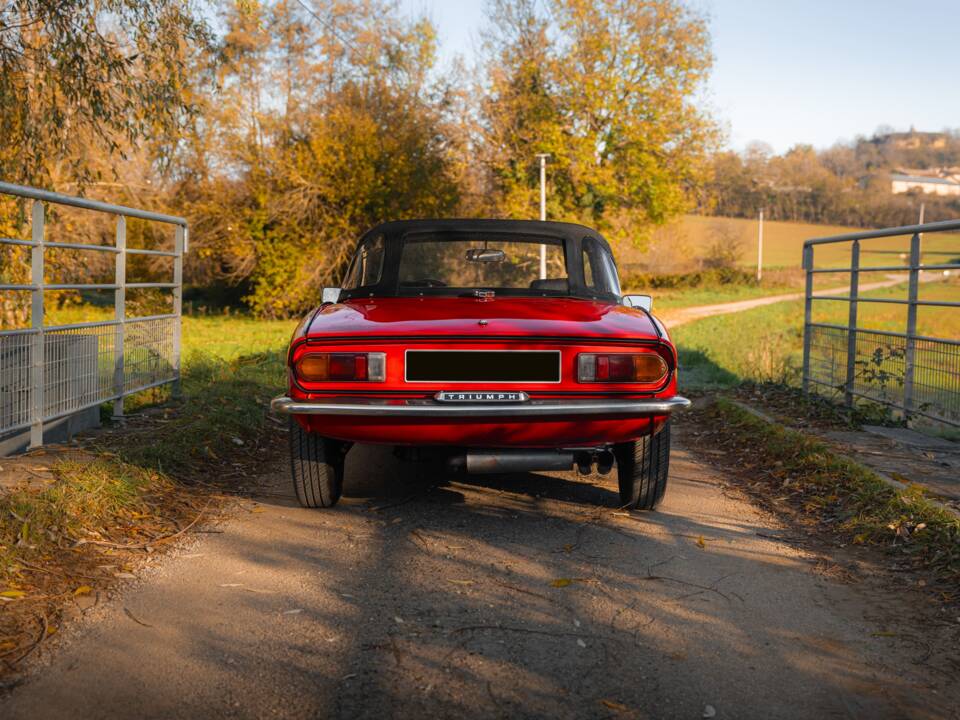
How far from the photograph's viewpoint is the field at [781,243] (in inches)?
332

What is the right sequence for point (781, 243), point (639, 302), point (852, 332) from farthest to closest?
point (781, 243) < point (852, 332) < point (639, 302)

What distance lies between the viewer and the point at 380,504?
5.51 metres

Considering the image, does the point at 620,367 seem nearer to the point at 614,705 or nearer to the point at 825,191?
the point at 614,705

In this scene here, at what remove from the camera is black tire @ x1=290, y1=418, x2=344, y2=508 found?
515 cm

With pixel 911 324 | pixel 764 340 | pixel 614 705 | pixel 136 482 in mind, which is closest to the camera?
pixel 614 705

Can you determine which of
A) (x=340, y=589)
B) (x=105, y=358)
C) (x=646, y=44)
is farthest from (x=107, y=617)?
(x=646, y=44)

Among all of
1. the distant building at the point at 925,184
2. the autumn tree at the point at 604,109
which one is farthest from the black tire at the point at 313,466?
the distant building at the point at 925,184

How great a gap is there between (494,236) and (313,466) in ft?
6.18

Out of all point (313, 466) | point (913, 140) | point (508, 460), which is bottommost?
point (313, 466)

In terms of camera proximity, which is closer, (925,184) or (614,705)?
(614,705)

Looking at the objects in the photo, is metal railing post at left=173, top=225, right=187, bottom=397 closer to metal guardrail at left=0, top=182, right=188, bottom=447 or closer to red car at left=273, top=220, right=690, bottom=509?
metal guardrail at left=0, top=182, right=188, bottom=447

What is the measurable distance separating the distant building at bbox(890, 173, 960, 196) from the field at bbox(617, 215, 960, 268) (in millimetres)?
9249

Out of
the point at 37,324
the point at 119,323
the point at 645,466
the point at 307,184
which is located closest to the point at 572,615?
the point at 645,466

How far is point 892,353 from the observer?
25.7 ft
